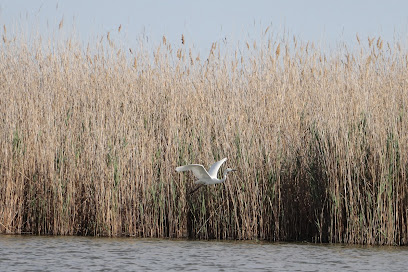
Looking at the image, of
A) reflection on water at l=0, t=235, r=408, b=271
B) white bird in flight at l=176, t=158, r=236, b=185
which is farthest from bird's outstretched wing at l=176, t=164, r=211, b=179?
reflection on water at l=0, t=235, r=408, b=271

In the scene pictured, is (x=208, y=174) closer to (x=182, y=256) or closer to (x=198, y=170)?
(x=198, y=170)

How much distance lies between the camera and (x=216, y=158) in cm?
635

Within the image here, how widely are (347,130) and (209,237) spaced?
151 cm

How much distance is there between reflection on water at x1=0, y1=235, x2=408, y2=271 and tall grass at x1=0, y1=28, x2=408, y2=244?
0.34m

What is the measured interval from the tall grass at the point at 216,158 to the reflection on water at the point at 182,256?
34 centimetres

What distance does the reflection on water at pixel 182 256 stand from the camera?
14.9ft

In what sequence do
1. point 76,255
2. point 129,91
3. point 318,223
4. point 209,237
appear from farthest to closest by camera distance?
1. point 129,91
2. point 209,237
3. point 318,223
4. point 76,255

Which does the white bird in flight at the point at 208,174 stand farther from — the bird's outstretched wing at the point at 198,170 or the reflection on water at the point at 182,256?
the reflection on water at the point at 182,256

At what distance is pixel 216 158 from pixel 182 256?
1566 millimetres

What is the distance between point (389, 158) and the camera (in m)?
5.66

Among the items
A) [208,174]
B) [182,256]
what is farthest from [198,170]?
[182,256]

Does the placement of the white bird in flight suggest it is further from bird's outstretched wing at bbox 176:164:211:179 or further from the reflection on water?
the reflection on water

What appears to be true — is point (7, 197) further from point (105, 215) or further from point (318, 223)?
point (318, 223)

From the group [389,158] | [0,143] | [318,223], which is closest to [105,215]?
[0,143]
